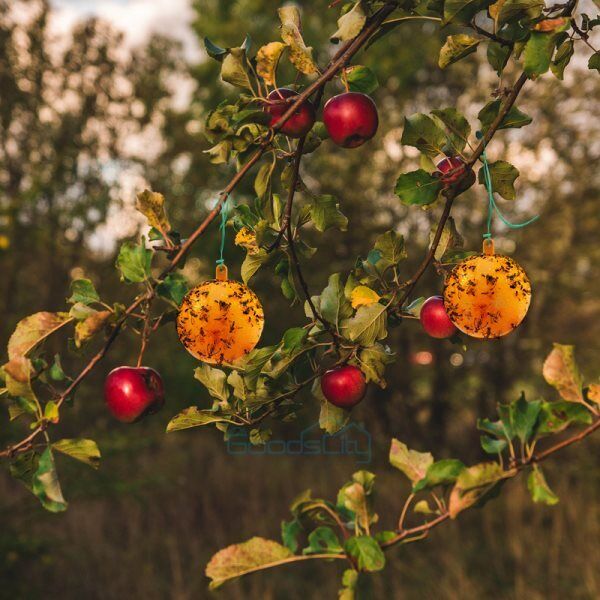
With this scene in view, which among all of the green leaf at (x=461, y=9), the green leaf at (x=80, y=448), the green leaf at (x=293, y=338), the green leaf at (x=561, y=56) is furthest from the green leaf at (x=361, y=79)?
the green leaf at (x=80, y=448)

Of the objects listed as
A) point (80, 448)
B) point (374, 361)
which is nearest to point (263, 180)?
point (374, 361)

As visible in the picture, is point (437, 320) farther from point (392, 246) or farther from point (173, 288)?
point (173, 288)

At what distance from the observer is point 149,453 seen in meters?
8.74

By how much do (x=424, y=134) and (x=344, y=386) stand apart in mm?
386

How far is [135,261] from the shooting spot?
87 cm

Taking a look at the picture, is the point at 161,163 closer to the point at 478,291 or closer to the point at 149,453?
the point at 149,453

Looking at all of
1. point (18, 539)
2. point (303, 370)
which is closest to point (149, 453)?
point (18, 539)

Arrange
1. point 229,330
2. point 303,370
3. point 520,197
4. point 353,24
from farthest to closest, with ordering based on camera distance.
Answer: point 520,197
point 303,370
point 229,330
point 353,24

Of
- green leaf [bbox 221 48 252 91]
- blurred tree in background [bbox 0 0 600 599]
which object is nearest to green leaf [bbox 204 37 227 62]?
green leaf [bbox 221 48 252 91]

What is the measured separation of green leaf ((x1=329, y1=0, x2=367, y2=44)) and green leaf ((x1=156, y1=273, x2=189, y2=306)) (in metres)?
0.37

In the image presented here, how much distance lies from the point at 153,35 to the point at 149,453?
5261 millimetres

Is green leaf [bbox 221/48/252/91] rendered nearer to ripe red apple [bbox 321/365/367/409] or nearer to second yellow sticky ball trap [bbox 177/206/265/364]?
second yellow sticky ball trap [bbox 177/206/265/364]

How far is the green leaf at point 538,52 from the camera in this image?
32.4 inches

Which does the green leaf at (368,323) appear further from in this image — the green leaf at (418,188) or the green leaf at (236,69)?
the green leaf at (236,69)
